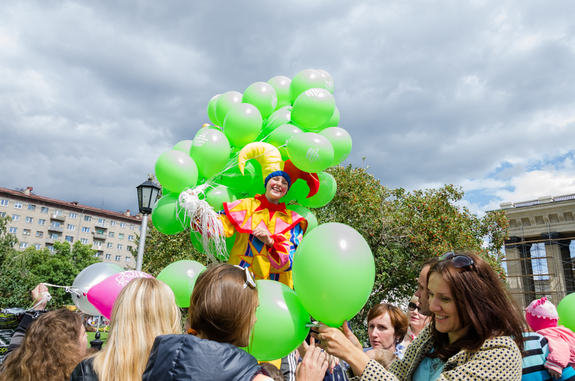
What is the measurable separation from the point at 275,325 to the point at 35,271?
41937 millimetres

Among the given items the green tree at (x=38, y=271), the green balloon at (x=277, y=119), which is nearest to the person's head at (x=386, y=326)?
the green balloon at (x=277, y=119)

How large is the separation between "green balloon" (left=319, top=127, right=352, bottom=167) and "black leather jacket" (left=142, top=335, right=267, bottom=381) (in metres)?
2.73

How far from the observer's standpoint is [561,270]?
78.2 feet

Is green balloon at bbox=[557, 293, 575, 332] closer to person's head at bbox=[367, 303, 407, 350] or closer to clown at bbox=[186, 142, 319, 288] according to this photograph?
person's head at bbox=[367, 303, 407, 350]

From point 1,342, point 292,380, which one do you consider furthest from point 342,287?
point 1,342

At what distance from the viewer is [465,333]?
159 centimetres

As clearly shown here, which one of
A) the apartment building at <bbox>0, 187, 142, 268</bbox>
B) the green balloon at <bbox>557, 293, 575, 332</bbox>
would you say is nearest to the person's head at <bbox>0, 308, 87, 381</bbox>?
the green balloon at <bbox>557, 293, 575, 332</bbox>

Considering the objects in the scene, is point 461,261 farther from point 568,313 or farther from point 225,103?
point 225,103

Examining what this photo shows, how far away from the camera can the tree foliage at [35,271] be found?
2486cm

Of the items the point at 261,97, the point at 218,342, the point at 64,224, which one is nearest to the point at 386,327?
the point at 218,342

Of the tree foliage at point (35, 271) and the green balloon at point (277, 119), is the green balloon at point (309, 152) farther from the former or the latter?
the tree foliage at point (35, 271)

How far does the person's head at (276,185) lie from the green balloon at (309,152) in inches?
8.0

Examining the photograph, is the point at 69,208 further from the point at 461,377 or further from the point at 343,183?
the point at 461,377

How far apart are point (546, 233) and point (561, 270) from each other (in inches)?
97.2
